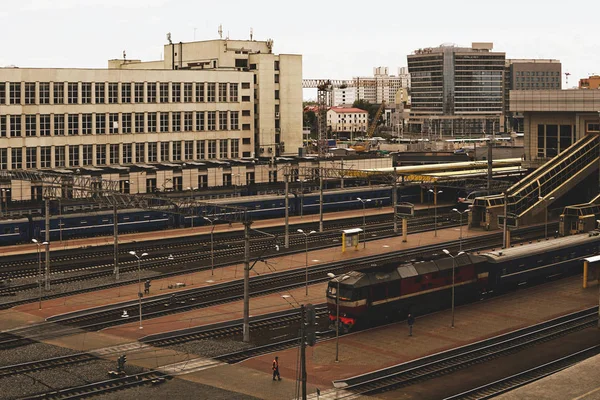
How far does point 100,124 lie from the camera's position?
371ft

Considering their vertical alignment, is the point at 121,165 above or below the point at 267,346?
above

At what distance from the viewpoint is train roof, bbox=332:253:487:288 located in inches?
2133

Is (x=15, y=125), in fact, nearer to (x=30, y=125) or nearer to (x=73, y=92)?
(x=30, y=125)

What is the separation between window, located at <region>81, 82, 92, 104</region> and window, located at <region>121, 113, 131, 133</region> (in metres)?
4.93

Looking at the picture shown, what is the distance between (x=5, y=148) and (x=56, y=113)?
295 inches

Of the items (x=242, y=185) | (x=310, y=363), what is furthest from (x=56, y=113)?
(x=310, y=363)

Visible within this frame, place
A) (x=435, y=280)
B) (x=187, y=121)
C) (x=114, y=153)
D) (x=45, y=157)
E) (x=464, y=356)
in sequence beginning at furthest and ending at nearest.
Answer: (x=187, y=121), (x=114, y=153), (x=45, y=157), (x=435, y=280), (x=464, y=356)

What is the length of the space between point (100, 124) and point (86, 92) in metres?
4.20

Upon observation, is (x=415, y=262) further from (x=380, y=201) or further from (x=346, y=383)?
(x=380, y=201)

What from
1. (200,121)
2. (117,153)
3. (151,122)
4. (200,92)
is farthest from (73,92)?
(200,121)

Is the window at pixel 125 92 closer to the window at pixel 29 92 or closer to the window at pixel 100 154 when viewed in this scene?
the window at pixel 100 154

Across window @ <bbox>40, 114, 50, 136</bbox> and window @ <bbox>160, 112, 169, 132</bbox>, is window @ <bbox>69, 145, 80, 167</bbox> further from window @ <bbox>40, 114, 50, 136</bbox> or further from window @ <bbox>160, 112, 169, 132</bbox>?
window @ <bbox>160, 112, 169, 132</bbox>

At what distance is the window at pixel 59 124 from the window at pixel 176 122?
615 inches

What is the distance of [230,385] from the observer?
43969mm
